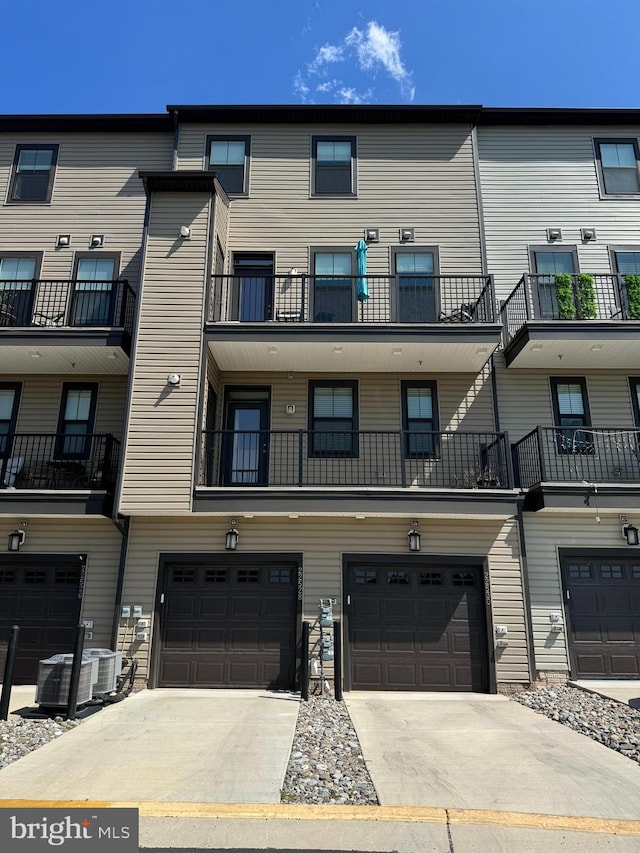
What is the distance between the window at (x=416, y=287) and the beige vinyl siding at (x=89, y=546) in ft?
24.5

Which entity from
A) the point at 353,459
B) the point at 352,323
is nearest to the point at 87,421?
the point at 353,459

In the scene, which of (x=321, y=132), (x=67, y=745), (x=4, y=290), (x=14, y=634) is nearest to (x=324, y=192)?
(x=321, y=132)

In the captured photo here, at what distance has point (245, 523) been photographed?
34.1 ft

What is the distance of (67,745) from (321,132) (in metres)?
13.2

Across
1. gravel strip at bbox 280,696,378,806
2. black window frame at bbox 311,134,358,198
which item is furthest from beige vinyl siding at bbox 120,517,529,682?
black window frame at bbox 311,134,358,198

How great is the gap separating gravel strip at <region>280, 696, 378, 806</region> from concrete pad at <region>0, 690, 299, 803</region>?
5.6 inches

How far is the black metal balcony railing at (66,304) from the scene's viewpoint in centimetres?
1173

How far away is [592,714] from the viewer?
7.97 metres

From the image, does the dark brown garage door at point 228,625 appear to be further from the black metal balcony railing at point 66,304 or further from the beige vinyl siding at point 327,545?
the black metal balcony railing at point 66,304

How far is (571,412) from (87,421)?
1039 cm

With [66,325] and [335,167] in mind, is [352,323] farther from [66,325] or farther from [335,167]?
[66,325]

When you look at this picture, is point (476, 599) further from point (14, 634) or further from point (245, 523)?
point (14, 634)

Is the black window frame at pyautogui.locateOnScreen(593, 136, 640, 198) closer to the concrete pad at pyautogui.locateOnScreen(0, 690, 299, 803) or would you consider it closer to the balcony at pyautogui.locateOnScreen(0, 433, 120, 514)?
the balcony at pyautogui.locateOnScreen(0, 433, 120, 514)

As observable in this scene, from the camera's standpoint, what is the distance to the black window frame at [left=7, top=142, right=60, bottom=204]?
13.0 meters
